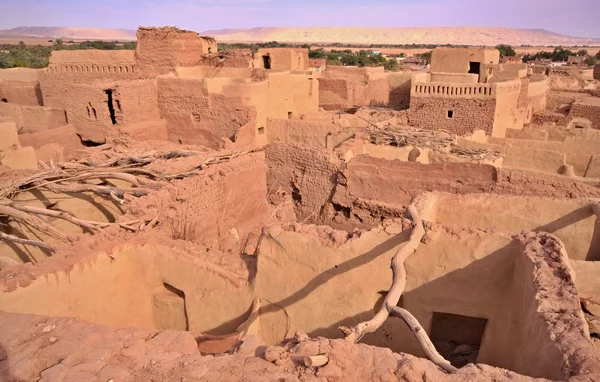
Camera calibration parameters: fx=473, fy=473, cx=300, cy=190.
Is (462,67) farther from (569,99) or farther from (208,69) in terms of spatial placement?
(208,69)

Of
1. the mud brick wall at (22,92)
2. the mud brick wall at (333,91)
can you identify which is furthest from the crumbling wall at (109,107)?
the mud brick wall at (333,91)

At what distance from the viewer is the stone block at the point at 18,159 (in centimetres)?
974

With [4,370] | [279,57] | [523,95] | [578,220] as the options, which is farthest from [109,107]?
[523,95]

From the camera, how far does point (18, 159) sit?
9.96m

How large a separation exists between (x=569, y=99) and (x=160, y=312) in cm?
2167

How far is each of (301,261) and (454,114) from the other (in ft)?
37.6

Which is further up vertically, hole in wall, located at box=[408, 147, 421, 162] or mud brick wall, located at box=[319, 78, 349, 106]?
mud brick wall, located at box=[319, 78, 349, 106]

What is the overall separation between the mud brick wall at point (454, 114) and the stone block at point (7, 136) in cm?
1135

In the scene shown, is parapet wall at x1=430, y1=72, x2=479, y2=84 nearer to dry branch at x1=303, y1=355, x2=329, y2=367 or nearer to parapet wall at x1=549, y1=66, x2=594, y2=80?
parapet wall at x1=549, y1=66, x2=594, y2=80

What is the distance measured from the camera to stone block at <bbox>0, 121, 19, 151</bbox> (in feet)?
33.0

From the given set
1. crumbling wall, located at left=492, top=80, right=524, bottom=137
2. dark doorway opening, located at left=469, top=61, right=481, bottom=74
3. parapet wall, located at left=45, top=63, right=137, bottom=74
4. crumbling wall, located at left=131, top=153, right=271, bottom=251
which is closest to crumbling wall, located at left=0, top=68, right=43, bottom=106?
parapet wall, located at left=45, top=63, right=137, bottom=74

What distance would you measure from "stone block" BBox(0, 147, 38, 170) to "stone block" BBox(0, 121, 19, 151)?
212 millimetres

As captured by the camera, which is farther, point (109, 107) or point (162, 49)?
point (162, 49)

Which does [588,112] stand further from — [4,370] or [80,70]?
[4,370]
